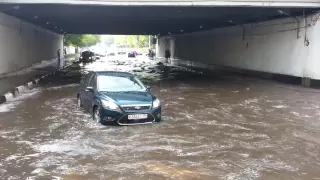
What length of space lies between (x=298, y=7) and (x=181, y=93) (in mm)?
6874

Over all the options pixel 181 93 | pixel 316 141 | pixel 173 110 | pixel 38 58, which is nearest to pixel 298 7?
pixel 181 93

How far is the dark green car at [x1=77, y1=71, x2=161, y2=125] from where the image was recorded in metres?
9.40

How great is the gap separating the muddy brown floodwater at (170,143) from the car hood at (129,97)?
65 cm

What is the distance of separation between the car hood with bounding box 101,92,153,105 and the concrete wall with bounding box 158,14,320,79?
481 inches

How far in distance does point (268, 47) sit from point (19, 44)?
16271 millimetres

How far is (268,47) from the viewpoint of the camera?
23953 mm

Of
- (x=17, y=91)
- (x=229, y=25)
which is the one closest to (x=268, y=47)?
(x=229, y=25)

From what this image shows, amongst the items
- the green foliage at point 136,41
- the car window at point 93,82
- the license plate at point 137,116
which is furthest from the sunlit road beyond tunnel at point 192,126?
the green foliage at point 136,41

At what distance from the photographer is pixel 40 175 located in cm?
580

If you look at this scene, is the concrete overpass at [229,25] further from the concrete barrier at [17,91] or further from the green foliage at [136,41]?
the green foliage at [136,41]

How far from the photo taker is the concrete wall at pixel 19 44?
2161 centimetres

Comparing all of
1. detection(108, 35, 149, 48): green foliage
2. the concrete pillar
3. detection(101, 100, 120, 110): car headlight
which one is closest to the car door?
detection(101, 100, 120, 110): car headlight

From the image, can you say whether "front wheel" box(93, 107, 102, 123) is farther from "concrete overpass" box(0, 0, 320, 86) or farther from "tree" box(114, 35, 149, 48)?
"tree" box(114, 35, 149, 48)

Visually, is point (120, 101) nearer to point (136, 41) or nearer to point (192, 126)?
point (192, 126)
